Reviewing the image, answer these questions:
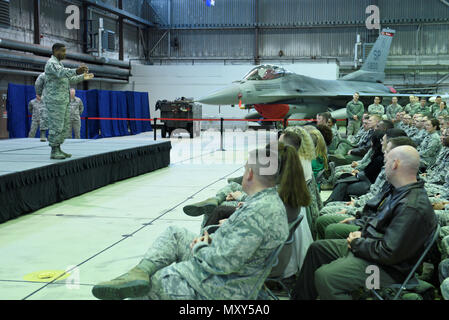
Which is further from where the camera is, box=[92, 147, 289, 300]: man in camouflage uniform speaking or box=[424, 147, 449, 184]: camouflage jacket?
box=[424, 147, 449, 184]: camouflage jacket

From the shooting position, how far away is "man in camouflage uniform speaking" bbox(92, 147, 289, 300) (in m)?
2.37

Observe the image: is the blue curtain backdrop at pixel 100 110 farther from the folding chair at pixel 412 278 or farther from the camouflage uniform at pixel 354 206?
the folding chair at pixel 412 278

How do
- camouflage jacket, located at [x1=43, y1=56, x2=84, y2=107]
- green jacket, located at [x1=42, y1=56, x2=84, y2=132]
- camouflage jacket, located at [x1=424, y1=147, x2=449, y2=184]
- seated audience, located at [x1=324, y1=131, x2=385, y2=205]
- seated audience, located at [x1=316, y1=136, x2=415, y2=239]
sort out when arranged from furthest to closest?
1. green jacket, located at [x1=42, y1=56, x2=84, y2=132]
2. camouflage jacket, located at [x1=43, y1=56, x2=84, y2=107]
3. seated audience, located at [x1=324, y1=131, x2=385, y2=205]
4. camouflage jacket, located at [x1=424, y1=147, x2=449, y2=184]
5. seated audience, located at [x1=316, y1=136, x2=415, y2=239]

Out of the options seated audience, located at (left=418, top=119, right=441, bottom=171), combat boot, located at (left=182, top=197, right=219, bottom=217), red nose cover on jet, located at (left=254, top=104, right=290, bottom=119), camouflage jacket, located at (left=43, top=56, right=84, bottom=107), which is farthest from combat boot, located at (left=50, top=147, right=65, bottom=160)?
red nose cover on jet, located at (left=254, top=104, right=290, bottom=119)

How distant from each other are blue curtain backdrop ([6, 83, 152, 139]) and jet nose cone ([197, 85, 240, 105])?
4.97 metres


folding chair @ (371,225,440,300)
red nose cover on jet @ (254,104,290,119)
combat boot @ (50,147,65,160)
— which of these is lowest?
folding chair @ (371,225,440,300)

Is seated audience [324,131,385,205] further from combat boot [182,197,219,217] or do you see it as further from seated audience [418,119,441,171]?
combat boot [182,197,219,217]

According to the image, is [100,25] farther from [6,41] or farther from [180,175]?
[180,175]

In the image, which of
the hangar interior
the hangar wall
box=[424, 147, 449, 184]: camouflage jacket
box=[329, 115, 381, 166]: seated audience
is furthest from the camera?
the hangar wall

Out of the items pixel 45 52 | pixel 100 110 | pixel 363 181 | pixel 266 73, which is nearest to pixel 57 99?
pixel 363 181

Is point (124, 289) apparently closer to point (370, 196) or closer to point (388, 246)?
point (388, 246)

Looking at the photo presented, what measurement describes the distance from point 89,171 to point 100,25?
1552 centimetres

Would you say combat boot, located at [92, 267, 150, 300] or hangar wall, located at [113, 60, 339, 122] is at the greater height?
hangar wall, located at [113, 60, 339, 122]

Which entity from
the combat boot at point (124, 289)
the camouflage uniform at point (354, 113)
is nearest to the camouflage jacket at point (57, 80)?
the combat boot at point (124, 289)
